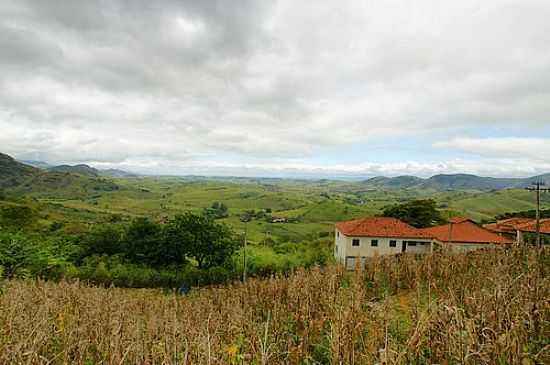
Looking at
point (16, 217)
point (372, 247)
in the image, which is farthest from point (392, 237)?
point (16, 217)

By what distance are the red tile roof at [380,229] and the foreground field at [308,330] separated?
15.6 metres

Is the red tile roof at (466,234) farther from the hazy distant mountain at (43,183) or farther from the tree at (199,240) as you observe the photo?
the hazy distant mountain at (43,183)

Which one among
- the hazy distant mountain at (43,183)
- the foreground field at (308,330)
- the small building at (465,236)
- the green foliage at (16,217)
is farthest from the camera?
the hazy distant mountain at (43,183)

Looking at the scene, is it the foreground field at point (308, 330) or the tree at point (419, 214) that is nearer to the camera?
the foreground field at point (308, 330)

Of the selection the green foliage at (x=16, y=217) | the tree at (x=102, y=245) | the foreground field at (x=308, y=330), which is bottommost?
the tree at (x=102, y=245)

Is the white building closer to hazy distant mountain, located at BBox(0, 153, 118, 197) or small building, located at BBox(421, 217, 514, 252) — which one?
small building, located at BBox(421, 217, 514, 252)

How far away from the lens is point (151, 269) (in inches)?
831

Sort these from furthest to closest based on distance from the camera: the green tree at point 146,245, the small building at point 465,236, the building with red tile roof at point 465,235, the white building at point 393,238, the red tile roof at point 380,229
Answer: the red tile roof at point 380,229, the white building at point 393,238, the green tree at point 146,245, the building with red tile roof at point 465,235, the small building at point 465,236

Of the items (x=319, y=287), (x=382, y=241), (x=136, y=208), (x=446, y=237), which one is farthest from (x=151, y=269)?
(x=136, y=208)

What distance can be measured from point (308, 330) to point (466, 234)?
72.3 feet

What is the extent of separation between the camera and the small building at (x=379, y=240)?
890 inches

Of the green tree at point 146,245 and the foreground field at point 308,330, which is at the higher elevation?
the foreground field at point 308,330

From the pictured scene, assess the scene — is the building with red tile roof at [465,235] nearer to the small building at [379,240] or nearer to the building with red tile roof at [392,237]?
the building with red tile roof at [392,237]

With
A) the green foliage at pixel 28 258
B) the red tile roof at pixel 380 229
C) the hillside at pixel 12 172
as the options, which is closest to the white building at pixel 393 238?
the red tile roof at pixel 380 229
